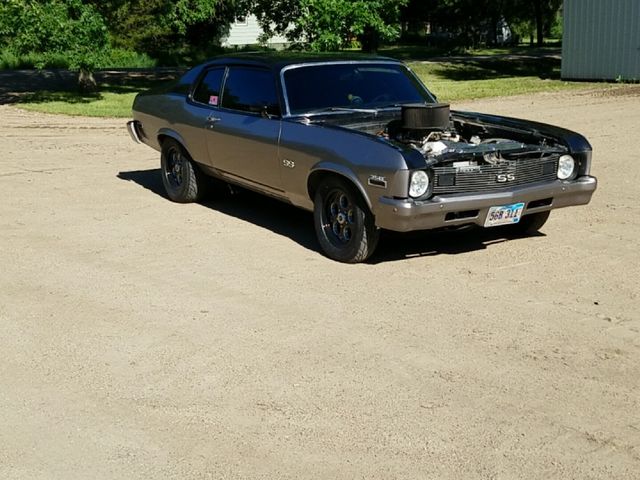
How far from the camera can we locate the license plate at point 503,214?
23.3ft

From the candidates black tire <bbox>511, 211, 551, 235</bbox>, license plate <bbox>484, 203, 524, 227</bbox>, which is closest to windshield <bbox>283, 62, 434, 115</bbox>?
black tire <bbox>511, 211, 551, 235</bbox>

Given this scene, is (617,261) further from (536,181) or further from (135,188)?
(135,188)

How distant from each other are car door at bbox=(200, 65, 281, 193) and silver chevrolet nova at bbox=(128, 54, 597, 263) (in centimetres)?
1

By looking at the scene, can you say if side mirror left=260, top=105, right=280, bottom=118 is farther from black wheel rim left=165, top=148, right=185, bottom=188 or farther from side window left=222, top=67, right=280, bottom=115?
black wheel rim left=165, top=148, right=185, bottom=188

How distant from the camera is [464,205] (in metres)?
6.88

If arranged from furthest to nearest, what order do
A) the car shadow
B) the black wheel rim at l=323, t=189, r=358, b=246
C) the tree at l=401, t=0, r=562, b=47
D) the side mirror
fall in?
1. the tree at l=401, t=0, r=562, b=47
2. the side mirror
3. the car shadow
4. the black wheel rim at l=323, t=189, r=358, b=246

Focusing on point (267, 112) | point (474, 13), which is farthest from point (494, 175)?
point (474, 13)

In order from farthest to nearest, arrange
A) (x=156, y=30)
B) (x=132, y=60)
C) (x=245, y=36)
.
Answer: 1. (x=245, y=36)
2. (x=156, y=30)
3. (x=132, y=60)

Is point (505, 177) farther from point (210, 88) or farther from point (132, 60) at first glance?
point (132, 60)

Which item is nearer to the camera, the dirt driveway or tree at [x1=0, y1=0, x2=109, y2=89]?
the dirt driveway

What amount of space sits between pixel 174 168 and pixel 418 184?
13.3 ft

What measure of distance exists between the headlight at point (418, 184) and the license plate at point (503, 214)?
63 cm

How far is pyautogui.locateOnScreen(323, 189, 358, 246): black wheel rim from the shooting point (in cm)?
726

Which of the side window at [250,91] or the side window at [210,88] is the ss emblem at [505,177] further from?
the side window at [210,88]
